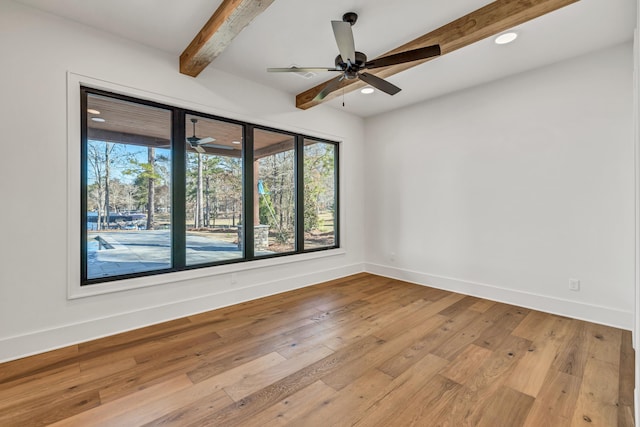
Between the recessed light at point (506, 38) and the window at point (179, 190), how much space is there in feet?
8.74

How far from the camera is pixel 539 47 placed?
2916mm

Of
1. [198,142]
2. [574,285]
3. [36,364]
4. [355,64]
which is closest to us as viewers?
[36,364]

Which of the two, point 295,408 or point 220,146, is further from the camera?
point 220,146

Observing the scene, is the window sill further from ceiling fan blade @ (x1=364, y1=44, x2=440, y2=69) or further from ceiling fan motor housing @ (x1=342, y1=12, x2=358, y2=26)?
ceiling fan motor housing @ (x1=342, y1=12, x2=358, y2=26)

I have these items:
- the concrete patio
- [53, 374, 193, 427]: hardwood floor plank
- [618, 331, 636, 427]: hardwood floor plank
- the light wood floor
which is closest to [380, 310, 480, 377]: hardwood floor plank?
the light wood floor

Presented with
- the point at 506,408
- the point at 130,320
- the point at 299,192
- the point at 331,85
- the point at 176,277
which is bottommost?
the point at 506,408

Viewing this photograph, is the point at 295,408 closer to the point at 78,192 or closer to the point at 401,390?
the point at 401,390

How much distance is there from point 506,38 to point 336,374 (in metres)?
3.37

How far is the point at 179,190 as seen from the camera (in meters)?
3.23

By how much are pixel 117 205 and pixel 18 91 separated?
3.76 feet

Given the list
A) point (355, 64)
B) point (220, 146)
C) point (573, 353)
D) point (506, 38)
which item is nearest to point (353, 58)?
point (355, 64)

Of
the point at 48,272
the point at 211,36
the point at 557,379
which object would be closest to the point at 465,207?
the point at 557,379

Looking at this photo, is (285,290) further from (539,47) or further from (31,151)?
(539,47)

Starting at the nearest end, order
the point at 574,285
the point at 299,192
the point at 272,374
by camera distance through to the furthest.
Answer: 1. the point at 272,374
2. the point at 574,285
3. the point at 299,192
